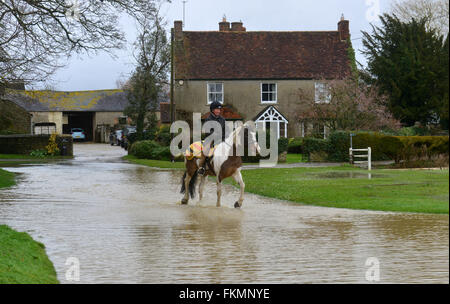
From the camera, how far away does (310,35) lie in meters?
56.8

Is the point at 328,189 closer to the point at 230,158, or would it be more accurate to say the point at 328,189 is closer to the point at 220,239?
the point at 230,158

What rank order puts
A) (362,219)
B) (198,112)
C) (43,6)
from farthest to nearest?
1. (198,112)
2. (43,6)
3. (362,219)

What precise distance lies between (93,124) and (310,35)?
4237cm

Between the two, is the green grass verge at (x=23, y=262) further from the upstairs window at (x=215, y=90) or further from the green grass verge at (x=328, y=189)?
the upstairs window at (x=215, y=90)

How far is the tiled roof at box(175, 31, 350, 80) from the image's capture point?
53.8 m

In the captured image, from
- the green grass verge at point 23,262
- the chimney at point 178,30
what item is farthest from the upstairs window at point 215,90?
the green grass verge at point 23,262

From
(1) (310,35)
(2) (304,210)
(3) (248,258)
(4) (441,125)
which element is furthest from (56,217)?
(1) (310,35)

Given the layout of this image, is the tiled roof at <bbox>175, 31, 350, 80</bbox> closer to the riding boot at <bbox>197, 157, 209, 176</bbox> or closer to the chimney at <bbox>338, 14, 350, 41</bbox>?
the chimney at <bbox>338, 14, 350, 41</bbox>

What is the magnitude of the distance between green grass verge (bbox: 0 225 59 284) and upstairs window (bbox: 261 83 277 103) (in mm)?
44718

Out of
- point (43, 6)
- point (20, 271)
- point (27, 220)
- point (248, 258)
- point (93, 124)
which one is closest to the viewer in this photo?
point (20, 271)

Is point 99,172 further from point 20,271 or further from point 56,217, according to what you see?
point 20,271

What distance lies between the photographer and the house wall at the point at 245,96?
176ft

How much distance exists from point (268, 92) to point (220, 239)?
146ft

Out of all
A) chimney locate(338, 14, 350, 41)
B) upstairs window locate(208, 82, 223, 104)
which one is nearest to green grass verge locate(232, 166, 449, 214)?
upstairs window locate(208, 82, 223, 104)
